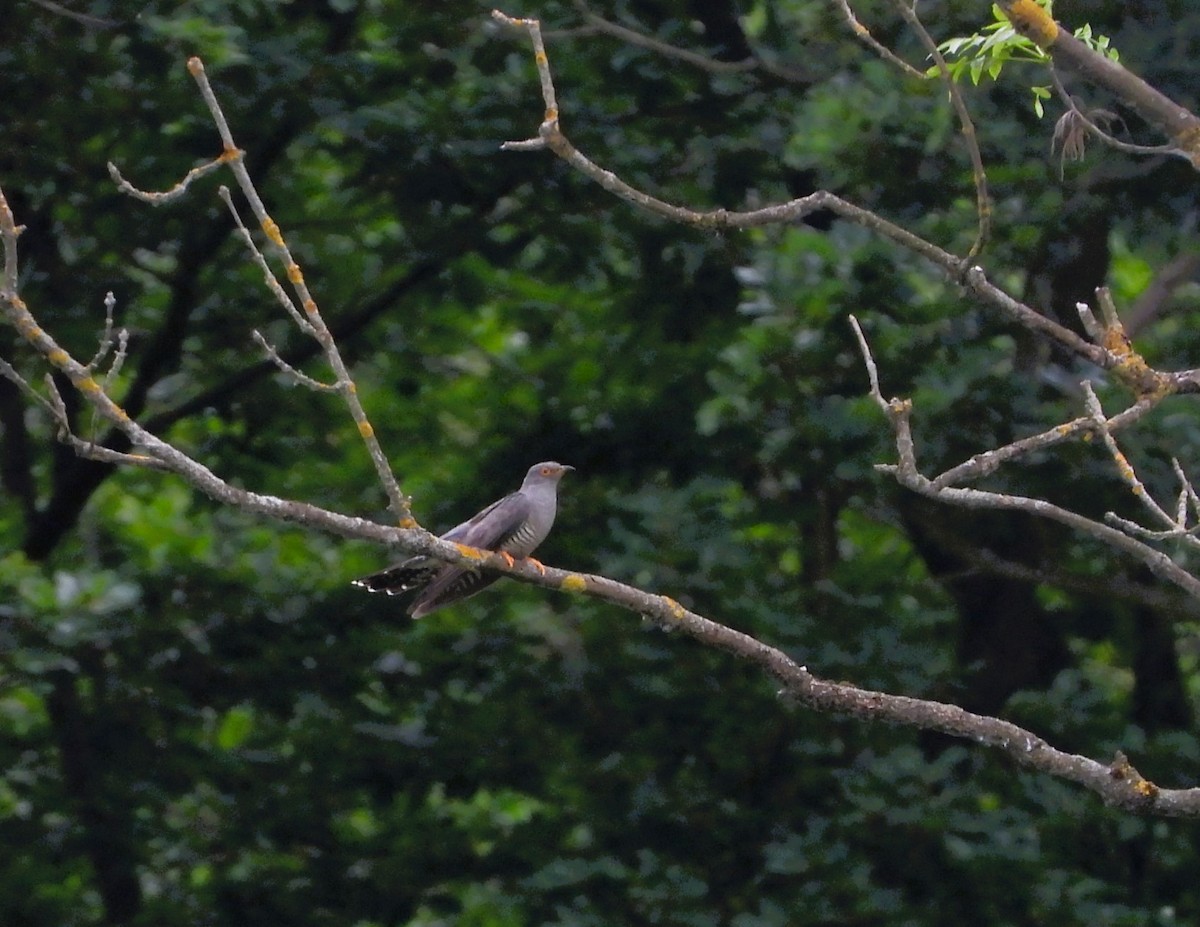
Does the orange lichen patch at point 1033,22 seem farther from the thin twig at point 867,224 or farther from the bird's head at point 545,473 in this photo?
the bird's head at point 545,473

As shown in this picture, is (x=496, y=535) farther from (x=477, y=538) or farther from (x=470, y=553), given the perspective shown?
(x=470, y=553)

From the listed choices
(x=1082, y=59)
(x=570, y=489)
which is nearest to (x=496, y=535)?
(x=570, y=489)

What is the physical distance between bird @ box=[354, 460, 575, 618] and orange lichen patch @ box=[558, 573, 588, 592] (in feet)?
4.69

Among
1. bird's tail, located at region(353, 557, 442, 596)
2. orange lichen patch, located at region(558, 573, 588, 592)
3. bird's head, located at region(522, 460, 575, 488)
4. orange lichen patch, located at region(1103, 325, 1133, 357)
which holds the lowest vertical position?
orange lichen patch, located at region(558, 573, 588, 592)

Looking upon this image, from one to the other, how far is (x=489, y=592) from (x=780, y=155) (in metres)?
2.37

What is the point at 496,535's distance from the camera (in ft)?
18.9

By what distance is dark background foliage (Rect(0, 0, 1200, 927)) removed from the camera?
6.94 metres

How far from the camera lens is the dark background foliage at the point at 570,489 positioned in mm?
6941

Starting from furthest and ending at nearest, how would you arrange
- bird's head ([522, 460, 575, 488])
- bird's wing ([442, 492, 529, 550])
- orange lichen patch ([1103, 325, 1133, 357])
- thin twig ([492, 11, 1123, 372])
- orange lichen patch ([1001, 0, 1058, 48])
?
bird's head ([522, 460, 575, 488]) → bird's wing ([442, 492, 529, 550]) → orange lichen patch ([1103, 325, 1133, 357]) → thin twig ([492, 11, 1123, 372]) → orange lichen patch ([1001, 0, 1058, 48])

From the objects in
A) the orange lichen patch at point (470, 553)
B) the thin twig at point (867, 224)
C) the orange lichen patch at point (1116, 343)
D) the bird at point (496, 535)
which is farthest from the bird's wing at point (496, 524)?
the orange lichen patch at point (1116, 343)

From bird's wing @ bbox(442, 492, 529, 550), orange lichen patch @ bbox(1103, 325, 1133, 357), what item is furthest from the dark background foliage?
orange lichen patch @ bbox(1103, 325, 1133, 357)

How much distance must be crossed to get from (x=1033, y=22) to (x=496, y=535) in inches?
114

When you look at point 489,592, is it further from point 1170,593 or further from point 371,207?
point 1170,593

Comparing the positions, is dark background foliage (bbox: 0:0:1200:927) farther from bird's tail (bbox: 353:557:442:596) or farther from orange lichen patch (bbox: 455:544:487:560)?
orange lichen patch (bbox: 455:544:487:560)
